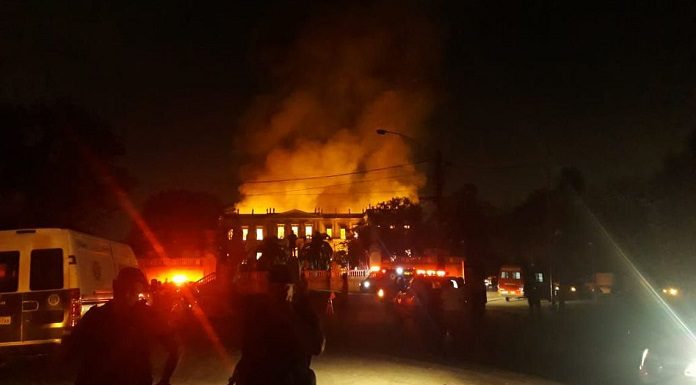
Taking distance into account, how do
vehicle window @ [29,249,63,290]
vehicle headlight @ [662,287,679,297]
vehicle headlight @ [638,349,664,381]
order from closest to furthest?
vehicle headlight @ [638,349,664,381], vehicle window @ [29,249,63,290], vehicle headlight @ [662,287,679,297]

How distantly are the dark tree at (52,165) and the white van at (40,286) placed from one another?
61.4 feet

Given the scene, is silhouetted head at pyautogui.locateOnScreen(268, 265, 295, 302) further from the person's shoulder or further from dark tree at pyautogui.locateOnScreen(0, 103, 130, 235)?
dark tree at pyautogui.locateOnScreen(0, 103, 130, 235)

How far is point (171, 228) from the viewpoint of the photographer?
190ft

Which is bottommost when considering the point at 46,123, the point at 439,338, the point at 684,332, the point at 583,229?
the point at 439,338

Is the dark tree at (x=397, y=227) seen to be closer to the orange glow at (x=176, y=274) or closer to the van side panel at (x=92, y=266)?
the orange glow at (x=176, y=274)

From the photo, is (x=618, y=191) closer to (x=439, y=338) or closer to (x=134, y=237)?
(x=439, y=338)

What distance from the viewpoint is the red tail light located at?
34.8 ft

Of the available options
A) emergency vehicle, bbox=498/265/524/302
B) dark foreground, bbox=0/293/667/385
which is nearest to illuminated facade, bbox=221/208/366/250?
emergency vehicle, bbox=498/265/524/302

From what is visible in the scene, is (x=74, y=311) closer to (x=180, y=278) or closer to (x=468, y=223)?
(x=180, y=278)

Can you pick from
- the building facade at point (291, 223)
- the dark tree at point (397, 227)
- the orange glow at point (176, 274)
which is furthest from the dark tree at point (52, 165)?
the building facade at point (291, 223)

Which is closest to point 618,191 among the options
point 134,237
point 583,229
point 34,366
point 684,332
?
point 583,229

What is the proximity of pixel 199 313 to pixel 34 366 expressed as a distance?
11.4 meters

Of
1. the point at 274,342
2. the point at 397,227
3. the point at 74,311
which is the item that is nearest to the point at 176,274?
the point at 74,311

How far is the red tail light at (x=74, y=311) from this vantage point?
34.8 ft
